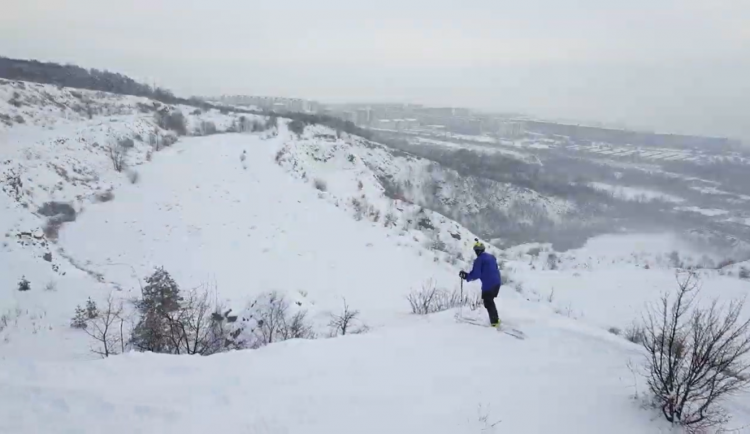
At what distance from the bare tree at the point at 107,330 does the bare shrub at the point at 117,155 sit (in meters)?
14.4

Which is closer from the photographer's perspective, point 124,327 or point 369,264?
point 124,327

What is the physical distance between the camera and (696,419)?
4148 mm

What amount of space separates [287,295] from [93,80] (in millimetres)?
57962

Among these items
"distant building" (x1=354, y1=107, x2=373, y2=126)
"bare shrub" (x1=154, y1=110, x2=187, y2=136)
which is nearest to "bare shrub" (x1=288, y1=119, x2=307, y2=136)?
"bare shrub" (x1=154, y1=110, x2=187, y2=136)

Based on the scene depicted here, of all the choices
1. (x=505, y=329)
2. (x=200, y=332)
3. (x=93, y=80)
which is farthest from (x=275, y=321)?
(x=93, y=80)

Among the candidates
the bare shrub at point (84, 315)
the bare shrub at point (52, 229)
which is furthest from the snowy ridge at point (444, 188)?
the bare shrub at point (84, 315)

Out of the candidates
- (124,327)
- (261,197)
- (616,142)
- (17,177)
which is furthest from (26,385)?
(616,142)

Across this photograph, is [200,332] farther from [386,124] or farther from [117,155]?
[386,124]

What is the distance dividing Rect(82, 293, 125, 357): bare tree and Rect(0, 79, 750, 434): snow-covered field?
0.31m

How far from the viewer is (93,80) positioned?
5222cm

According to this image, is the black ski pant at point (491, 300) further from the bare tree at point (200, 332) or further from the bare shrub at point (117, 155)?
the bare shrub at point (117, 155)

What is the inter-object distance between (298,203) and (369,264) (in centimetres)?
663

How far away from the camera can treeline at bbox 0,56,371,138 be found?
44.0m

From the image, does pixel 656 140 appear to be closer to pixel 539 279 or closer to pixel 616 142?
pixel 616 142
